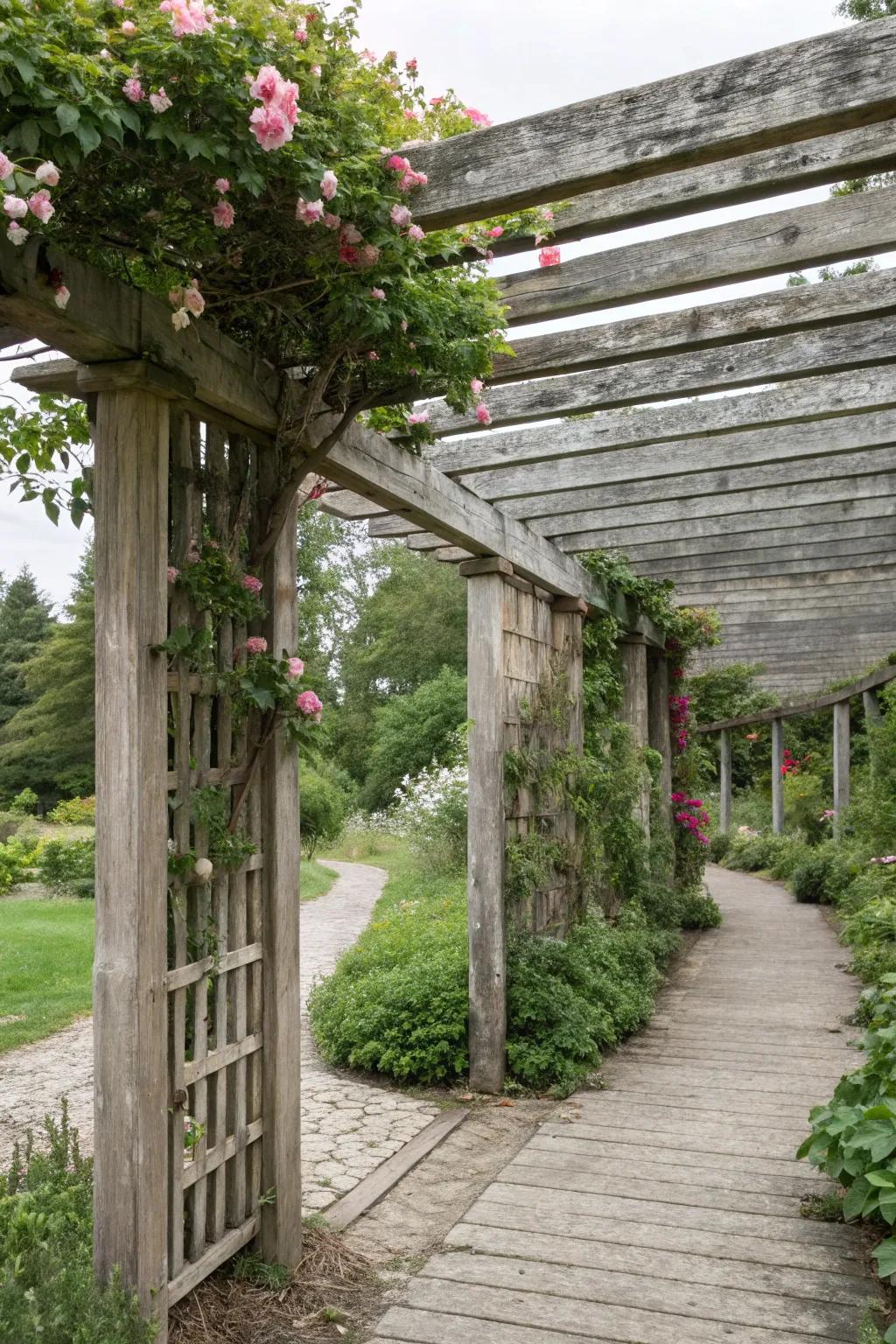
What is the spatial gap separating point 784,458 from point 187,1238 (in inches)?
156

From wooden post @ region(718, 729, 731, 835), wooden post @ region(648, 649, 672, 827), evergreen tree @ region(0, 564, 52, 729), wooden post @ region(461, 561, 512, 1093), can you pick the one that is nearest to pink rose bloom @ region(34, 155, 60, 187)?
wooden post @ region(461, 561, 512, 1093)

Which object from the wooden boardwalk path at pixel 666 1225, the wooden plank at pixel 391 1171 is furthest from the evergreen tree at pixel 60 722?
the wooden boardwalk path at pixel 666 1225

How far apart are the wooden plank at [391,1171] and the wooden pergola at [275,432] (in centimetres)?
52

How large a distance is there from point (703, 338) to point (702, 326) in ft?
0.14

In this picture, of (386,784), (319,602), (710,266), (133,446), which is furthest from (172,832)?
(319,602)

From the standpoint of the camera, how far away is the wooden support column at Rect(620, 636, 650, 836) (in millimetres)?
8969

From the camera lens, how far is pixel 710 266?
10.5 ft

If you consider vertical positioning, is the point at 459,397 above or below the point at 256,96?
below

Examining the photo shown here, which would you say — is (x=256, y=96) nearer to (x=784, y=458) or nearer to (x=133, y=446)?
(x=133, y=446)

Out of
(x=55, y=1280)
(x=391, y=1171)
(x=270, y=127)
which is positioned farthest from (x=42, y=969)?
(x=270, y=127)

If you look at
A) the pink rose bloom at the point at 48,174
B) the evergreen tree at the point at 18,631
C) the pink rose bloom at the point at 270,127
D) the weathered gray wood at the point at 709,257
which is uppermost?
the evergreen tree at the point at 18,631

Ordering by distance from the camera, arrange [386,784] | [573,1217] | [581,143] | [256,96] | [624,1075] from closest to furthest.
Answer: [256,96] < [581,143] < [573,1217] < [624,1075] < [386,784]

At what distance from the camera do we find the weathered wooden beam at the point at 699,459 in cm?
473

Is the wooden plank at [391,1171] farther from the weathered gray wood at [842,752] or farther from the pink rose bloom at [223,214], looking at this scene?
the weathered gray wood at [842,752]
